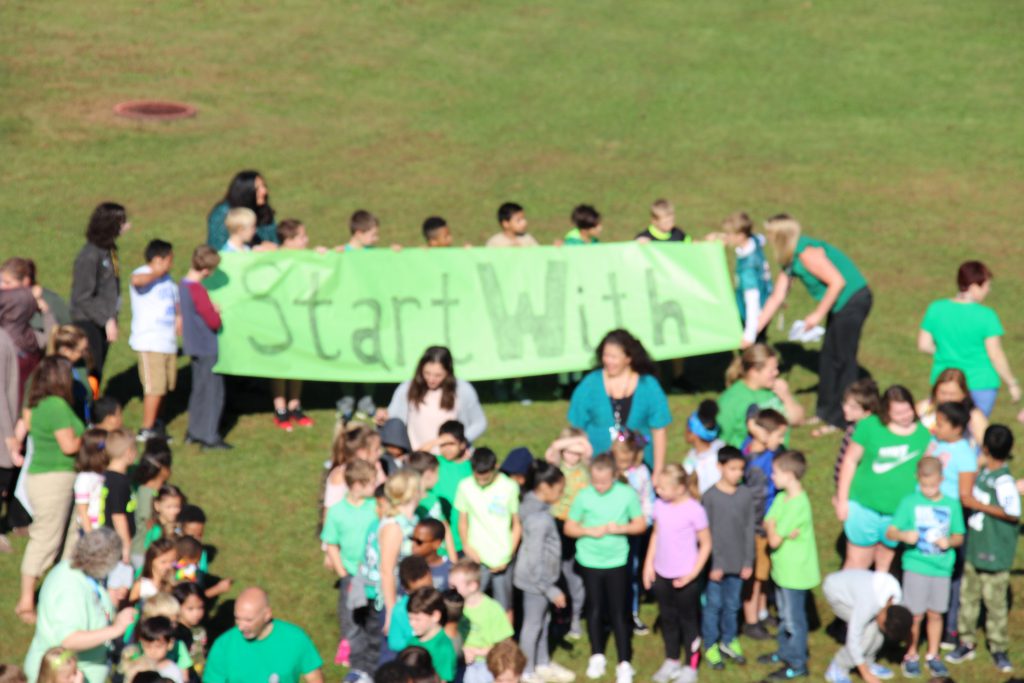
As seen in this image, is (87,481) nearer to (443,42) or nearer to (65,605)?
(65,605)

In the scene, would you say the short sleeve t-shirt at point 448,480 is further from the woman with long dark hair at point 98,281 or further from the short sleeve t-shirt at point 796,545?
the woman with long dark hair at point 98,281

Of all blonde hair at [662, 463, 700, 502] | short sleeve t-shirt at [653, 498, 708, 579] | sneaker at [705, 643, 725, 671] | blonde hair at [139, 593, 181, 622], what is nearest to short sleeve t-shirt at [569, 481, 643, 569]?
short sleeve t-shirt at [653, 498, 708, 579]

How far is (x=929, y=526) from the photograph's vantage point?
477 inches

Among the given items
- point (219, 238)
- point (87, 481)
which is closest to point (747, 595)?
point (87, 481)

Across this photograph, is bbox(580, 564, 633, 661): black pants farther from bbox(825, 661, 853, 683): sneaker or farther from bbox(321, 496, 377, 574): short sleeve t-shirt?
bbox(321, 496, 377, 574): short sleeve t-shirt

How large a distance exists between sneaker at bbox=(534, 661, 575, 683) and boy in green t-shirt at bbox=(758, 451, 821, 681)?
1564 mm

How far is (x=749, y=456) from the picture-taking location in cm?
1277

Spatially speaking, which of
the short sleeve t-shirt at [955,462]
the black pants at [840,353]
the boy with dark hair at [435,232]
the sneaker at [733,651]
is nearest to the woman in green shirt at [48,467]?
the boy with dark hair at [435,232]

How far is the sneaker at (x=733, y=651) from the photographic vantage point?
12406 millimetres

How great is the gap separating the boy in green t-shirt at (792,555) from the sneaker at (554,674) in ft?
5.13

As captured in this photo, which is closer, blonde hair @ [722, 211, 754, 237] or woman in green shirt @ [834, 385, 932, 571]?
woman in green shirt @ [834, 385, 932, 571]

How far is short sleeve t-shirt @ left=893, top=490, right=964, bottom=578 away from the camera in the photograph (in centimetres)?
1210

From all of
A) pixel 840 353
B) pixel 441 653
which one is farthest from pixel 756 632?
pixel 840 353

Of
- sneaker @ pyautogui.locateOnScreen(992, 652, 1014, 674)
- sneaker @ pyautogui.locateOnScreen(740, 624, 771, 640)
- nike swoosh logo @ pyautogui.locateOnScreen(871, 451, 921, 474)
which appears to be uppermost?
nike swoosh logo @ pyautogui.locateOnScreen(871, 451, 921, 474)
